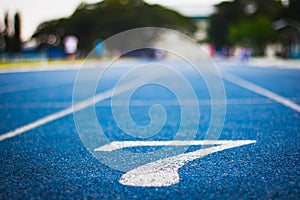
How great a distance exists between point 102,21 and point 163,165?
242ft

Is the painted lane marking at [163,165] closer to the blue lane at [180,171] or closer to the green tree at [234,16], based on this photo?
the blue lane at [180,171]

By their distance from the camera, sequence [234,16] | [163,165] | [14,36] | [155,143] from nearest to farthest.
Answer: [163,165] < [155,143] < [14,36] < [234,16]

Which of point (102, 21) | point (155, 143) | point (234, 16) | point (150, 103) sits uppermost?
point (234, 16)

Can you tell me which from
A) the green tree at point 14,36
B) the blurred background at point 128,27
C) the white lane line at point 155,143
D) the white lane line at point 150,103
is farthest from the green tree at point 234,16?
the white lane line at point 155,143

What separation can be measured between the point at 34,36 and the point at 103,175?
81.3 m

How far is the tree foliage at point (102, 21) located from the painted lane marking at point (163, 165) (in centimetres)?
7033

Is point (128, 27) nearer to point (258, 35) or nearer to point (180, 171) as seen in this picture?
point (258, 35)

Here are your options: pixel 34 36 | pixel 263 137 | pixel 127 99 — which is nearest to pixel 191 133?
pixel 263 137

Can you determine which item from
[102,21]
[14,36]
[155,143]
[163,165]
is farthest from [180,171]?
[102,21]

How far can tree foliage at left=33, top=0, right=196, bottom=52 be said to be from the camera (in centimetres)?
7456

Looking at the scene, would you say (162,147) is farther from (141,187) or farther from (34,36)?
(34,36)

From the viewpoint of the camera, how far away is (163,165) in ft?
10.3

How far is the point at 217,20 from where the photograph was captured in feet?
328

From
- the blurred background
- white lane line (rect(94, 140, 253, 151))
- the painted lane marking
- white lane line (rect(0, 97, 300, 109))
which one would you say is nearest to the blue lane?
the painted lane marking
